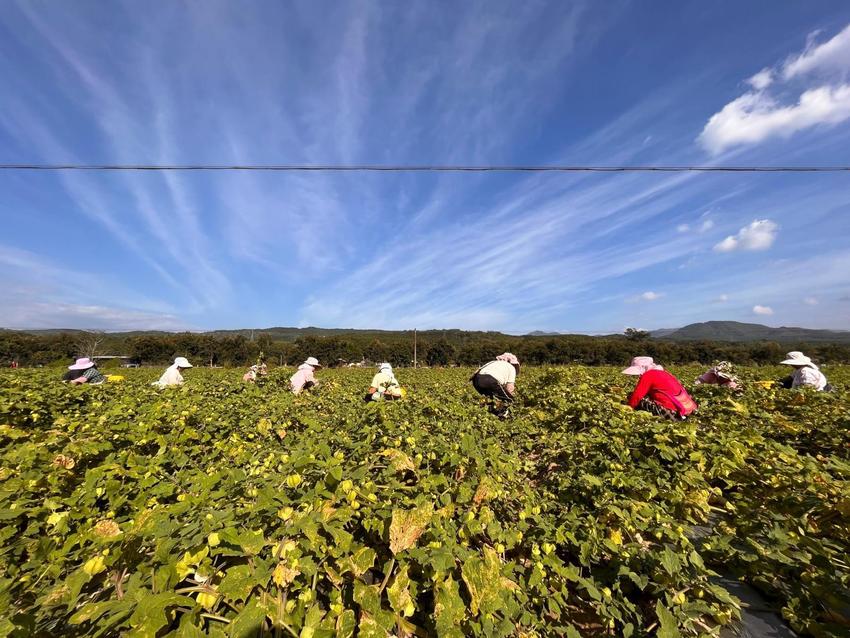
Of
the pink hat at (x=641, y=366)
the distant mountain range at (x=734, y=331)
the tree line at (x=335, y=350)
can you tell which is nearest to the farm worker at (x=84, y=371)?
the pink hat at (x=641, y=366)

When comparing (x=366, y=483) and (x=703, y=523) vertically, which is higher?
(x=366, y=483)

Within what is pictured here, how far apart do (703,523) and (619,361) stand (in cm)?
6152

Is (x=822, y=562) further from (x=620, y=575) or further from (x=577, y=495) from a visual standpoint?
(x=577, y=495)

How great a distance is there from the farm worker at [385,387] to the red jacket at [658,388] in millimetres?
3339

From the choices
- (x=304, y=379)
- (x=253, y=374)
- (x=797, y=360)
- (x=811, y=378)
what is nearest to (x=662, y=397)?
(x=811, y=378)

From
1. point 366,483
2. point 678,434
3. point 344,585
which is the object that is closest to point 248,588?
point 344,585

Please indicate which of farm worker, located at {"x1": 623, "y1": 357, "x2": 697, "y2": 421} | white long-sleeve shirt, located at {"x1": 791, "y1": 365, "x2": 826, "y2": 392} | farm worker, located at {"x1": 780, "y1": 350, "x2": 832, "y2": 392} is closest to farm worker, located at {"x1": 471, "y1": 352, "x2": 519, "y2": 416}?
farm worker, located at {"x1": 623, "y1": 357, "x2": 697, "y2": 421}

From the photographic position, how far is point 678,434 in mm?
3359

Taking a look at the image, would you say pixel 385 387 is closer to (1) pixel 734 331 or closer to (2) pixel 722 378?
(2) pixel 722 378

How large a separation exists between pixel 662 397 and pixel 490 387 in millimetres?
2643

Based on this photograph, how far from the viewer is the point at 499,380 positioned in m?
6.39

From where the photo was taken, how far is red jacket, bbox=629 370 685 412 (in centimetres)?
473

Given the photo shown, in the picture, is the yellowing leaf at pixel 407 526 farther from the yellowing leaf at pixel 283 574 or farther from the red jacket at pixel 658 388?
the red jacket at pixel 658 388

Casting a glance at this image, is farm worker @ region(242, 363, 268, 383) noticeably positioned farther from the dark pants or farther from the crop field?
the dark pants
